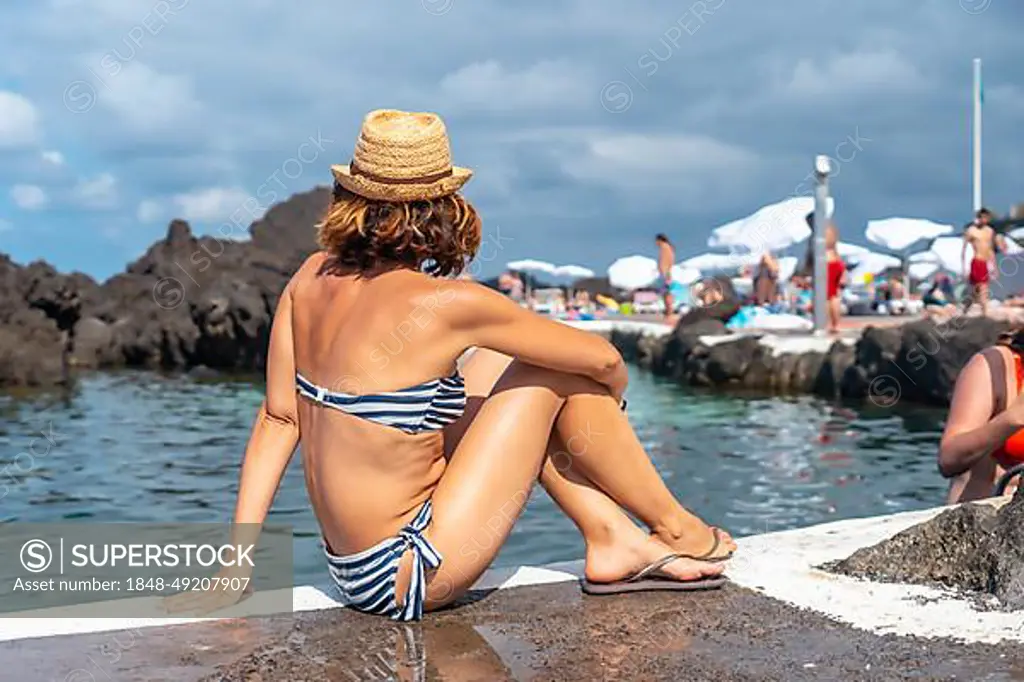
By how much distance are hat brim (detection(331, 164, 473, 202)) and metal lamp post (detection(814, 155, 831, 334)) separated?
46.5 ft

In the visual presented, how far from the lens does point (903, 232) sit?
29.6 meters

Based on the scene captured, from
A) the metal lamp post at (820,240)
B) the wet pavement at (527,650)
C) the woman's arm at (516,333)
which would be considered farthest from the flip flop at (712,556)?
the metal lamp post at (820,240)

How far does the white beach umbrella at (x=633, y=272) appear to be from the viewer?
39469 millimetres

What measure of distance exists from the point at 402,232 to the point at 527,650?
3.35 ft

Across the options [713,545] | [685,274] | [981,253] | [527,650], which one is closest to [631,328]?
[981,253]

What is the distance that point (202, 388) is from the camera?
2031 cm

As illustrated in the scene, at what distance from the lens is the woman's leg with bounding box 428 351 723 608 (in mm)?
2875

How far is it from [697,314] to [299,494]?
12185mm

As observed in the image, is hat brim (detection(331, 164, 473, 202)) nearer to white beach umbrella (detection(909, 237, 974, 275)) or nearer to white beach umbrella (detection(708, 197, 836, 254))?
white beach umbrella (detection(708, 197, 836, 254))

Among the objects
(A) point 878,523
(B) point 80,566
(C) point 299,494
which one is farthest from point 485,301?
(C) point 299,494

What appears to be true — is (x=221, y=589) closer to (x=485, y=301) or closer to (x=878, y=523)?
(x=485, y=301)

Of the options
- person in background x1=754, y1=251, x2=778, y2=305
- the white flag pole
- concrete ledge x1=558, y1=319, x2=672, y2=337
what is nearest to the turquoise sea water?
concrete ledge x1=558, y1=319, x2=672, y2=337

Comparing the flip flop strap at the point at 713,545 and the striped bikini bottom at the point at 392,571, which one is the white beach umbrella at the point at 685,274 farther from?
the striped bikini bottom at the point at 392,571

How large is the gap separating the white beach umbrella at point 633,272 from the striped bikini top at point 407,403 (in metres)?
36.8
